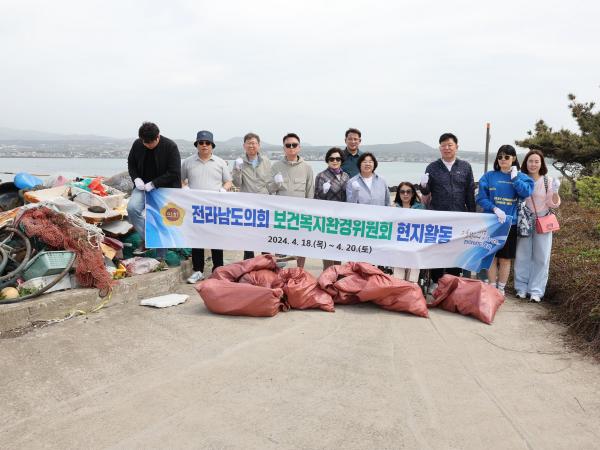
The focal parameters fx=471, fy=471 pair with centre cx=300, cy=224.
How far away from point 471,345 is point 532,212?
76.3 inches

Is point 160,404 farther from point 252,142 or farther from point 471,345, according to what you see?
point 252,142

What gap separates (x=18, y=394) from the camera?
9.83ft

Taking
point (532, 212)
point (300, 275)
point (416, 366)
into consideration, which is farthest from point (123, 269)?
point (532, 212)

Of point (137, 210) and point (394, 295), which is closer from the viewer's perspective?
point (394, 295)

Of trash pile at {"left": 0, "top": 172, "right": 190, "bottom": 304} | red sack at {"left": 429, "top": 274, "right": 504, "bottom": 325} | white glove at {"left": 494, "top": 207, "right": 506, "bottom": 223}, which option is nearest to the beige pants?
red sack at {"left": 429, "top": 274, "right": 504, "bottom": 325}

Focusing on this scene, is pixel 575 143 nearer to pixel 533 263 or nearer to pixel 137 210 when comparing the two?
pixel 533 263

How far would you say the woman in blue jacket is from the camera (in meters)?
5.01

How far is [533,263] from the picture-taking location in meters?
5.28

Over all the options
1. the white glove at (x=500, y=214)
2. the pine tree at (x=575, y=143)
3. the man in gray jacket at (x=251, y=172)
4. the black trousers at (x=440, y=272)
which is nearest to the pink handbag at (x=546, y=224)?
the white glove at (x=500, y=214)

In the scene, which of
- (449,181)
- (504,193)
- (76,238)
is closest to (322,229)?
(449,181)

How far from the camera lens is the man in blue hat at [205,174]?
18.6 ft

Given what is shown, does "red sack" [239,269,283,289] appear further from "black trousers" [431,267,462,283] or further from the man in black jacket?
"black trousers" [431,267,462,283]

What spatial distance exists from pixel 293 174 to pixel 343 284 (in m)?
1.56

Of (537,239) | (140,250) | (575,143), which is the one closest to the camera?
(537,239)
